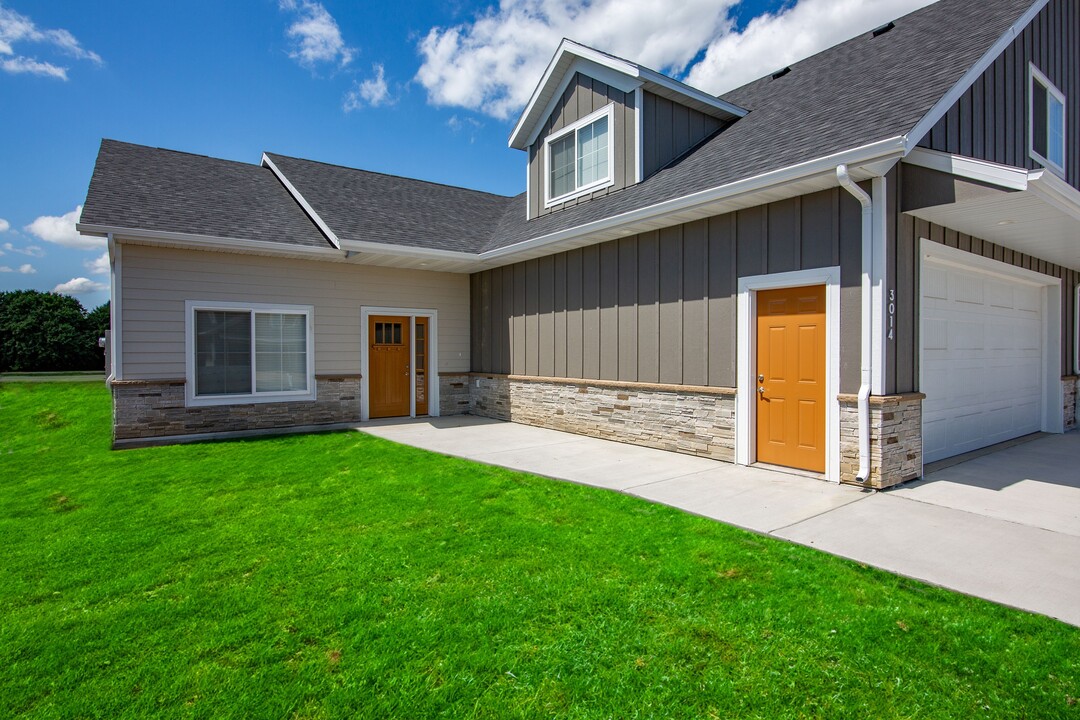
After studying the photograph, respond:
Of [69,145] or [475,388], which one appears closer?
[69,145]

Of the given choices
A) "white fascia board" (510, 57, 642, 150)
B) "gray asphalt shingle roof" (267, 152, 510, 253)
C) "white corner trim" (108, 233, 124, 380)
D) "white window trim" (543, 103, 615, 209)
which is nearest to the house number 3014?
"white window trim" (543, 103, 615, 209)

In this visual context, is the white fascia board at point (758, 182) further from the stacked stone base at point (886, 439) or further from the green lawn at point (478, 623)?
the green lawn at point (478, 623)

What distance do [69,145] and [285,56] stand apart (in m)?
5.05

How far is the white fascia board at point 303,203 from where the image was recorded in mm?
9403

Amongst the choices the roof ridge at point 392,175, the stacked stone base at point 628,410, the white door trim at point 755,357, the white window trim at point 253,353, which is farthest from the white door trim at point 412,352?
the white door trim at point 755,357

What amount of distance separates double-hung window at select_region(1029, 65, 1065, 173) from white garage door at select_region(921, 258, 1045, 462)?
193cm

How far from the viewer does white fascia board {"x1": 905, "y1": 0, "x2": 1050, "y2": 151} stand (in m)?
5.12

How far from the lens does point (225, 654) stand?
2621 millimetres

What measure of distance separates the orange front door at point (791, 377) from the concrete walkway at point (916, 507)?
1.09ft

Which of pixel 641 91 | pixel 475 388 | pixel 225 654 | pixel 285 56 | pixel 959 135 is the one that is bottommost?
pixel 225 654

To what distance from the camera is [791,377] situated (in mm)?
6199

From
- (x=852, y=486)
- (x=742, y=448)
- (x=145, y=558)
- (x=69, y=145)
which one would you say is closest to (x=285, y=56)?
(x=69, y=145)

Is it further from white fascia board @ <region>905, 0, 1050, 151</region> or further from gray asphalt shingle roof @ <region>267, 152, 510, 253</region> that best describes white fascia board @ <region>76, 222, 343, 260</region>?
white fascia board @ <region>905, 0, 1050, 151</region>

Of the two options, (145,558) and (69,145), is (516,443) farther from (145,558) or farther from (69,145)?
(69,145)
